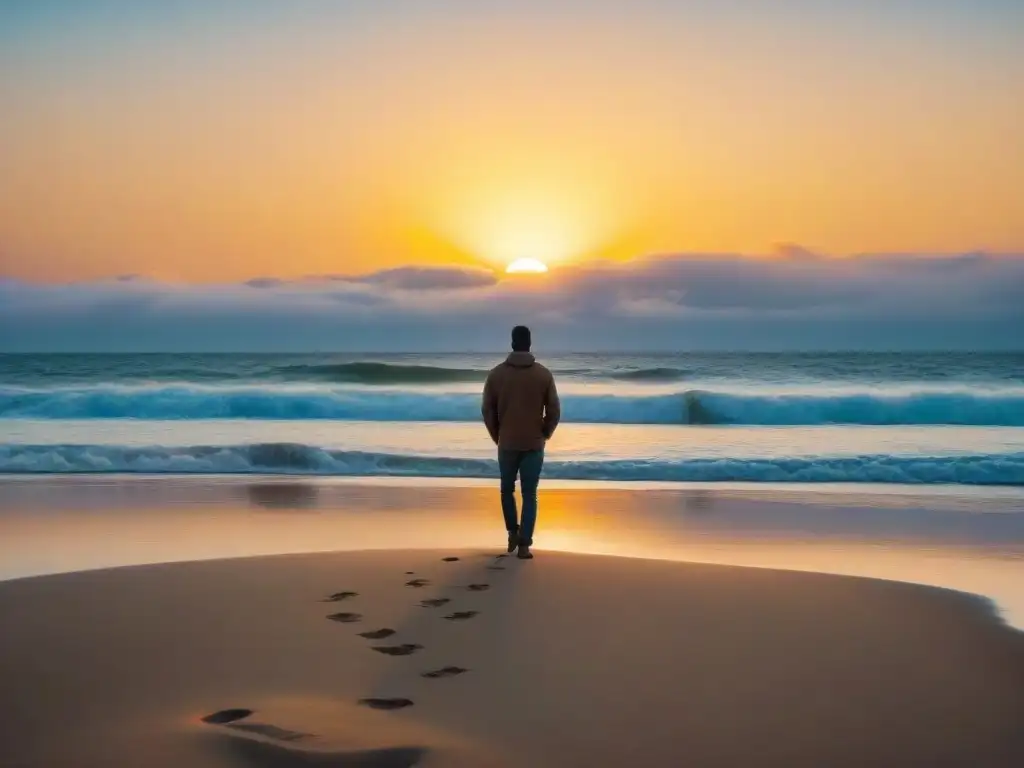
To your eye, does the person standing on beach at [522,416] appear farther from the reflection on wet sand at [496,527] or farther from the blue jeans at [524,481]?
the reflection on wet sand at [496,527]

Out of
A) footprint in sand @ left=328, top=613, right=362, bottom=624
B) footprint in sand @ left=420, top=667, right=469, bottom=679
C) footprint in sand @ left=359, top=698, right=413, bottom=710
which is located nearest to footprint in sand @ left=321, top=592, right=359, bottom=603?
footprint in sand @ left=328, top=613, right=362, bottom=624

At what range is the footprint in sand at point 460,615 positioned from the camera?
19.9 ft

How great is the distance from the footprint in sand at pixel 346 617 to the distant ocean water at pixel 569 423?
8734 mm

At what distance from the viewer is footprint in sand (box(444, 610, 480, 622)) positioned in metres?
6.07

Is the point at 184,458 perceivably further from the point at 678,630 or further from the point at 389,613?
the point at 678,630

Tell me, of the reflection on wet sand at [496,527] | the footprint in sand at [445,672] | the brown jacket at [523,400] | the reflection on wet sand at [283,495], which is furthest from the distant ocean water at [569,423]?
the footprint in sand at [445,672]

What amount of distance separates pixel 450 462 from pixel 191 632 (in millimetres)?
10582

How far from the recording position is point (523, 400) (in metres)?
7.98

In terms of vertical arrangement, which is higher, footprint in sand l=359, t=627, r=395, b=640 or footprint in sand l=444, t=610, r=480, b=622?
footprint in sand l=359, t=627, r=395, b=640

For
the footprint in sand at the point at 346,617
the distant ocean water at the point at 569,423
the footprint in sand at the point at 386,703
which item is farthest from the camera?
the distant ocean water at the point at 569,423

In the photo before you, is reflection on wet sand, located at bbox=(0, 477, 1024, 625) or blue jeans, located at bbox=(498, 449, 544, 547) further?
reflection on wet sand, located at bbox=(0, 477, 1024, 625)

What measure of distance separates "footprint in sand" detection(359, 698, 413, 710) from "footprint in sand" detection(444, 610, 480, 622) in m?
1.51

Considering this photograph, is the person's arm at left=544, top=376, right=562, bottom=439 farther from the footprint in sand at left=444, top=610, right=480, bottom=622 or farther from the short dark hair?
the footprint in sand at left=444, top=610, right=480, bottom=622

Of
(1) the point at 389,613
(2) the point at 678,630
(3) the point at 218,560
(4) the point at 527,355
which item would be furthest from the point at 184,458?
(2) the point at 678,630
